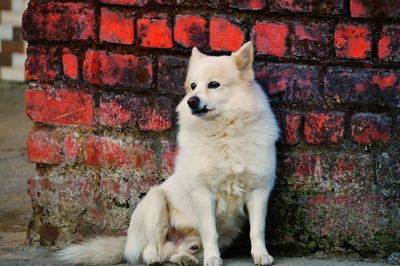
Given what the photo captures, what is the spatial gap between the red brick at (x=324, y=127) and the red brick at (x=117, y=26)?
84cm

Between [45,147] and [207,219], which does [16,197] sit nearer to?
[45,147]

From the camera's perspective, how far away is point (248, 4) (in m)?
3.82

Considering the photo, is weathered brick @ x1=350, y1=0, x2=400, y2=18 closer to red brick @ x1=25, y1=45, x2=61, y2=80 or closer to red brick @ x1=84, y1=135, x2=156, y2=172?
red brick @ x1=84, y1=135, x2=156, y2=172

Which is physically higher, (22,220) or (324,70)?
(324,70)

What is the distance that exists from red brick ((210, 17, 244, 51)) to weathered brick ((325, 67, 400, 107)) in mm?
401

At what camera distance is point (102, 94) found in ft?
13.4


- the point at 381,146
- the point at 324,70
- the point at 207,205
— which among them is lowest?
the point at 207,205

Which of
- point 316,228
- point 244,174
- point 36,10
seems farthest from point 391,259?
point 36,10

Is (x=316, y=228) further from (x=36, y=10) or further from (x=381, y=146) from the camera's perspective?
(x=36, y=10)

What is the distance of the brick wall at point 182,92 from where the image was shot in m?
3.79

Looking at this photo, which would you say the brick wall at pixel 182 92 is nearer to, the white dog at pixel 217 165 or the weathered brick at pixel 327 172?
the weathered brick at pixel 327 172

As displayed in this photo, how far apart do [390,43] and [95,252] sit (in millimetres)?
1466

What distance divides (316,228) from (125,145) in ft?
2.94

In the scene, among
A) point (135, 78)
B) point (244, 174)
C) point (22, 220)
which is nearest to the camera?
point (244, 174)
